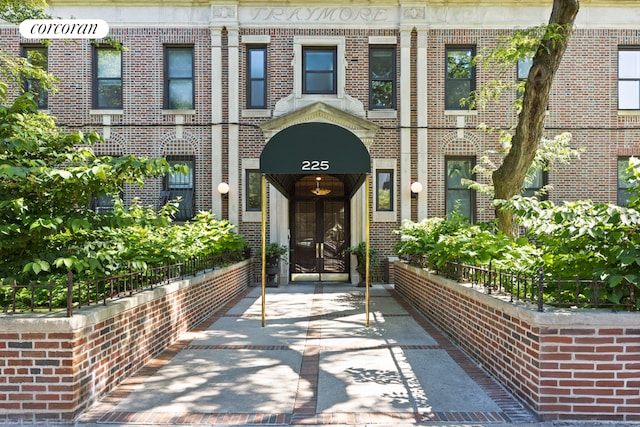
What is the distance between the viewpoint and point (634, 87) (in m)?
15.4

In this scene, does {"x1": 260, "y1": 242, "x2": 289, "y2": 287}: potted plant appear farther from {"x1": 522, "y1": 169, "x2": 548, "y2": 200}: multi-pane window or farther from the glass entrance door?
{"x1": 522, "y1": 169, "x2": 548, "y2": 200}: multi-pane window

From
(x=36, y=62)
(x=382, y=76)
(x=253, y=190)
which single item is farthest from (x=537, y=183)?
(x=36, y=62)

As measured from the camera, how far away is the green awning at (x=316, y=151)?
8234 millimetres

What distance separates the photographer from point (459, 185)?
1552cm

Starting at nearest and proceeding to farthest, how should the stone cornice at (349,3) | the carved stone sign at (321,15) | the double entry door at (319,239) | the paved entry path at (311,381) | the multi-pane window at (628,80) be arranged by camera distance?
the paved entry path at (311,381), the stone cornice at (349,3), the carved stone sign at (321,15), the multi-pane window at (628,80), the double entry door at (319,239)

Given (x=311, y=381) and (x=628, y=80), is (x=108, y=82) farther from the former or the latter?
(x=628, y=80)

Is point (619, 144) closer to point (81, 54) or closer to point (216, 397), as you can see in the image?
point (216, 397)

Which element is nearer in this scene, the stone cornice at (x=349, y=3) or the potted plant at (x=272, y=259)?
the potted plant at (x=272, y=259)

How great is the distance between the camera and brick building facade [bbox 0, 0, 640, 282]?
1519cm

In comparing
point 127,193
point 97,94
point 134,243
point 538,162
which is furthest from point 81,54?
point 538,162

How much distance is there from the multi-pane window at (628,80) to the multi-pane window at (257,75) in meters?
10.8

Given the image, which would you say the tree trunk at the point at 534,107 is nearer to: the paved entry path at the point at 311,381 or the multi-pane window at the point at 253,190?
the paved entry path at the point at 311,381

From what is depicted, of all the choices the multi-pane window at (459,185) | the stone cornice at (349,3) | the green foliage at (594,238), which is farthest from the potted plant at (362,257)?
the green foliage at (594,238)

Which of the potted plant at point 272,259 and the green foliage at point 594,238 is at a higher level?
the green foliage at point 594,238
